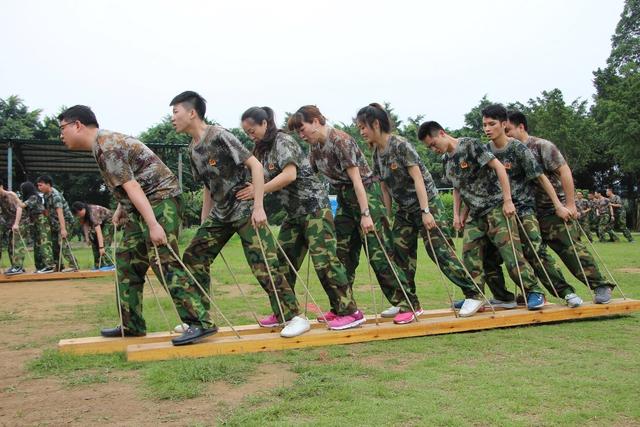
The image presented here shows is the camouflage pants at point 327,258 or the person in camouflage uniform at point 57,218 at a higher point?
the person in camouflage uniform at point 57,218

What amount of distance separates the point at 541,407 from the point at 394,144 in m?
3.28

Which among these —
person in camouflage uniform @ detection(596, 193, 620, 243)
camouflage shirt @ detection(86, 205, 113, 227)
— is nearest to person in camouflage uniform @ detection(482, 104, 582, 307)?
camouflage shirt @ detection(86, 205, 113, 227)

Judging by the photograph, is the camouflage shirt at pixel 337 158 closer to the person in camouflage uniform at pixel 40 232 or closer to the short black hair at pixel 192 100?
the short black hair at pixel 192 100

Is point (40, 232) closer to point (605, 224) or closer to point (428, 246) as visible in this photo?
point (428, 246)

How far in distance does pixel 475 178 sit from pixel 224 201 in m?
2.62

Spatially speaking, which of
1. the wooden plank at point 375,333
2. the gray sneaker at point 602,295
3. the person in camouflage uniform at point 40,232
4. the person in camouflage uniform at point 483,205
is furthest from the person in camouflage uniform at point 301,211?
the person in camouflage uniform at point 40,232

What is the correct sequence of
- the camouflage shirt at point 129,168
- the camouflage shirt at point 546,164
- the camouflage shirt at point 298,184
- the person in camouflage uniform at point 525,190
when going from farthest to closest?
the camouflage shirt at point 546,164 → the person in camouflage uniform at point 525,190 → the camouflage shirt at point 298,184 → the camouflage shirt at point 129,168

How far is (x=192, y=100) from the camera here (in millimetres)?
5324

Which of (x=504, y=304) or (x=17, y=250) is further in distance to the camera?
(x=17, y=250)

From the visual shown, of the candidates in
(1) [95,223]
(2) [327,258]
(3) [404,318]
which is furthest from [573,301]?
(1) [95,223]

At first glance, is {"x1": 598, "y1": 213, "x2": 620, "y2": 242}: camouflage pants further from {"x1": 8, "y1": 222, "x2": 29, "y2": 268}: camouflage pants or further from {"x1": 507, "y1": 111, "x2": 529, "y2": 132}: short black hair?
{"x1": 8, "y1": 222, "x2": 29, "y2": 268}: camouflage pants

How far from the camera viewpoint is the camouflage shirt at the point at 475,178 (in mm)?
6375

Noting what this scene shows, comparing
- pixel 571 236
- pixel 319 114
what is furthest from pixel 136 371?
pixel 571 236

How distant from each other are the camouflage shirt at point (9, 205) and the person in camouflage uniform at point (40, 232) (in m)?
0.20
